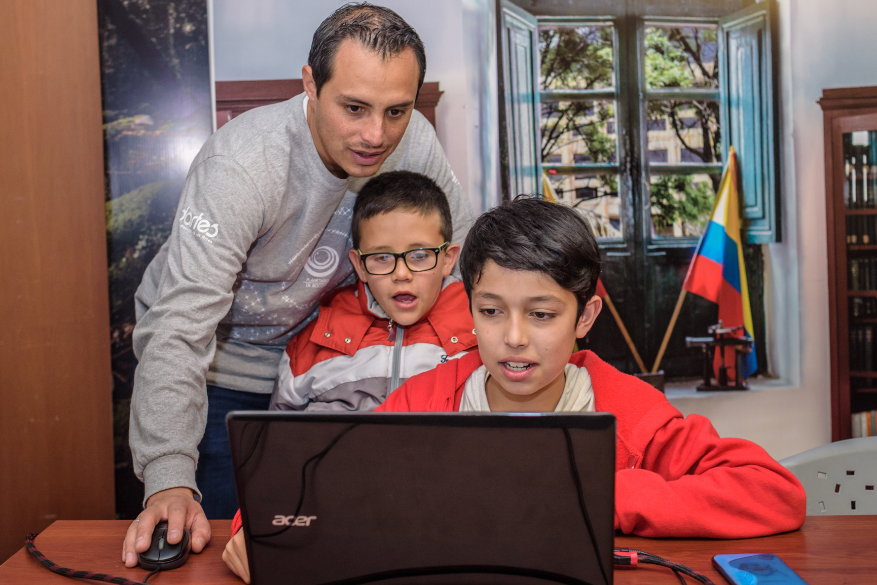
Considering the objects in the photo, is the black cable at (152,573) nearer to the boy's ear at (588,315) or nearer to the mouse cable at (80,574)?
the mouse cable at (80,574)

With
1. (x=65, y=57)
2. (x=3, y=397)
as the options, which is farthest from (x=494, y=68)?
(x=3, y=397)

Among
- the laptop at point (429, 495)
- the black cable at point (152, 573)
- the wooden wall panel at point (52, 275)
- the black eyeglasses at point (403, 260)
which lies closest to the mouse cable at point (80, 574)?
the black cable at point (152, 573)

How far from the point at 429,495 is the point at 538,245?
0.57 meters

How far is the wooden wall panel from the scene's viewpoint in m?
1.95

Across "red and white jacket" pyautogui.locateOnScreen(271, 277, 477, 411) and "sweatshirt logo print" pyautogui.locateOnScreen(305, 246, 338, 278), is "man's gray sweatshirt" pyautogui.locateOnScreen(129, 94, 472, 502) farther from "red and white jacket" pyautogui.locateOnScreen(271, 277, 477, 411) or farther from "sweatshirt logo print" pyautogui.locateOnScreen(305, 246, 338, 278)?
"red and white jacket" pyautogui.locateOnScreen(271, 277, 477, 411)

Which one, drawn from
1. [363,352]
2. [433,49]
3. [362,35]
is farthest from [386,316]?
[433,49]

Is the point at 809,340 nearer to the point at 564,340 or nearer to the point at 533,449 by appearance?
the point at 564,340

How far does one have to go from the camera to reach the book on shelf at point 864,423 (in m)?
2.73

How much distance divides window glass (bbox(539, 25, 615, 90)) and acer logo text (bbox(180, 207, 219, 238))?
1890 mm

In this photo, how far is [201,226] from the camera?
4.28ft

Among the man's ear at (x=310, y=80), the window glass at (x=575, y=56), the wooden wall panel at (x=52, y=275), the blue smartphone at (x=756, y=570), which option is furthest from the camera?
the window glass at (x=575, y=56)

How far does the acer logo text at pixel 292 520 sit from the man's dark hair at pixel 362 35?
3.11ft

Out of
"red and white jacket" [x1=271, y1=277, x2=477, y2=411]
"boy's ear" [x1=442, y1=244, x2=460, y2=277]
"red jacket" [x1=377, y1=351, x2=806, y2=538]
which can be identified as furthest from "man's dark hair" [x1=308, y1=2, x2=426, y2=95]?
"red jacket" [x1=377, y1=351, x2=806, y2=538]

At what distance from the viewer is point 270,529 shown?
0.68m
